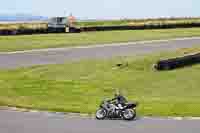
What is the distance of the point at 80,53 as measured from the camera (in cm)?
3947

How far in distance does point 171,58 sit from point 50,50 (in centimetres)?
1490

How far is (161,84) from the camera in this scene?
25391 millimetres

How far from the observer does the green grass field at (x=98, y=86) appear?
20.2 metres

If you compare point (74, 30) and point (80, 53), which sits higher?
point (74, 30)

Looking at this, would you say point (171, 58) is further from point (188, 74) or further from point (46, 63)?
point (46, 63)

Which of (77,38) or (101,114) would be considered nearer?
(101,114)

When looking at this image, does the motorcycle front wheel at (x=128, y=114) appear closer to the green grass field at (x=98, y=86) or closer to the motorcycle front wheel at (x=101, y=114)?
the motorcycle front wheel at (x=101, y=114)

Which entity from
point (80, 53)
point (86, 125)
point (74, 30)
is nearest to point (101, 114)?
point (86, 125)

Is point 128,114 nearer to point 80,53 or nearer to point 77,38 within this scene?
point 80,53

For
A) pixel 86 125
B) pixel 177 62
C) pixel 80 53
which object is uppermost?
pixel 177 62

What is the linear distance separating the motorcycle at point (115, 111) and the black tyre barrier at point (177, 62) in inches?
472

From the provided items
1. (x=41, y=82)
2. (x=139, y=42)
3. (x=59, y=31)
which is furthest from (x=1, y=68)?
(x=59, y=31)

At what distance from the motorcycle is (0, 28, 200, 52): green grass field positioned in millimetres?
25531

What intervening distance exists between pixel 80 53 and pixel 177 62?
1197 cm
